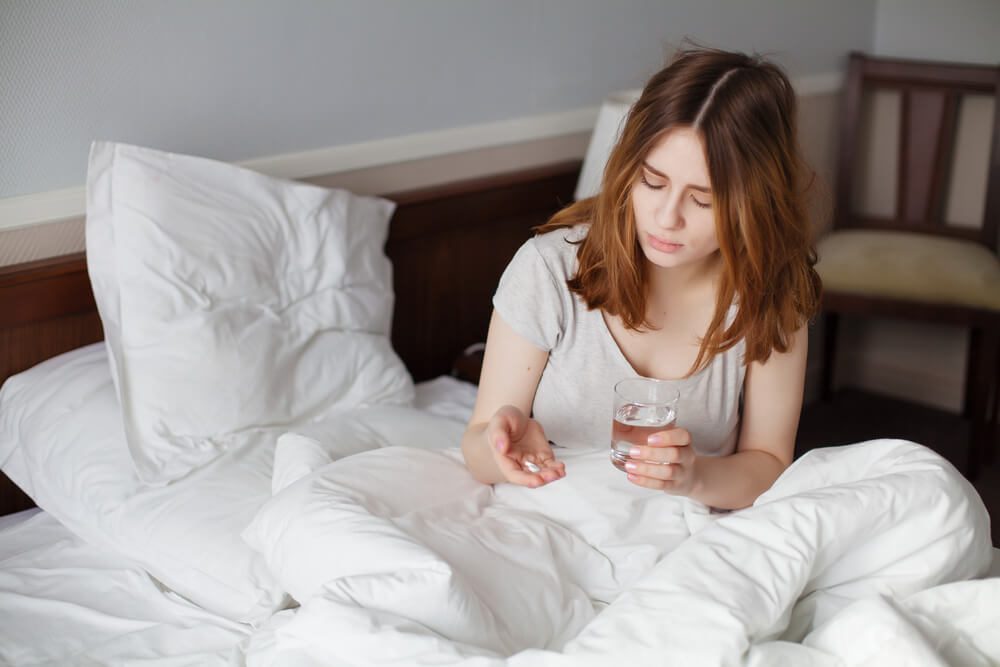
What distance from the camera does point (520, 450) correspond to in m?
1.55

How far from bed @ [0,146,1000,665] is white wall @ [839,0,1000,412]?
2.05 meters

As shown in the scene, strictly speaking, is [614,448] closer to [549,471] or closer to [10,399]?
[549,471]

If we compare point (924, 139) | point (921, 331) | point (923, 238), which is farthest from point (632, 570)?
point (921, 331)

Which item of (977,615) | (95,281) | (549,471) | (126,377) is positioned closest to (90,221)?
(95,281)

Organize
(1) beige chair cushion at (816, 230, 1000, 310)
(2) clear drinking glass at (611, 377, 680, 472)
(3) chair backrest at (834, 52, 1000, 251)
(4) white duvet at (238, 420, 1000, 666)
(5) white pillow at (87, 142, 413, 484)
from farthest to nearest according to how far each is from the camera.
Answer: (3) chair backrest at (834, 52, 1000, 251), (1) beige chair cushion at (816, 230, 1000, 310), (5) white pillow at (87, 142, 413, 484), (2) clear drinking glass at (611, 377, 680, 472), (4) white duvet at (238, 420, 1000, 666)

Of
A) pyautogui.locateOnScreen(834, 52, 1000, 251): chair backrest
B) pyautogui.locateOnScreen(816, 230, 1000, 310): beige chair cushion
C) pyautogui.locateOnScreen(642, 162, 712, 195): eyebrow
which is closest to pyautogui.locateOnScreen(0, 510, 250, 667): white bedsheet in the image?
pyautogui.locateOnScreen(642, 162, 712, 195): eyebrow

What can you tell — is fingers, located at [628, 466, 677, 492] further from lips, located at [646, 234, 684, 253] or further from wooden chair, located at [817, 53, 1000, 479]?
wooden chair, located at [817, 53, 1000, 479]

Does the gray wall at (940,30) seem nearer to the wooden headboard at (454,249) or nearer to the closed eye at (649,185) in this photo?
the wooden headboard at (454,249)

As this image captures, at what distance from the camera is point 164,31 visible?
83.3 inches

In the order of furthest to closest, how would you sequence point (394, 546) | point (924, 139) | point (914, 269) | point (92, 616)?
point (924, 139) < point (914, 269) < point (92, 616) < point (394, 546)

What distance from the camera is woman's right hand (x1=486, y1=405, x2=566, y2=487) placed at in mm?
1508

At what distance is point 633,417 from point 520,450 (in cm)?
18

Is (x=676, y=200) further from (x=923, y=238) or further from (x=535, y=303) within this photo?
(x=923, y=238)

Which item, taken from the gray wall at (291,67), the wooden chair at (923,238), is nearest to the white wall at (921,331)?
the wooden chair at (923,238)
